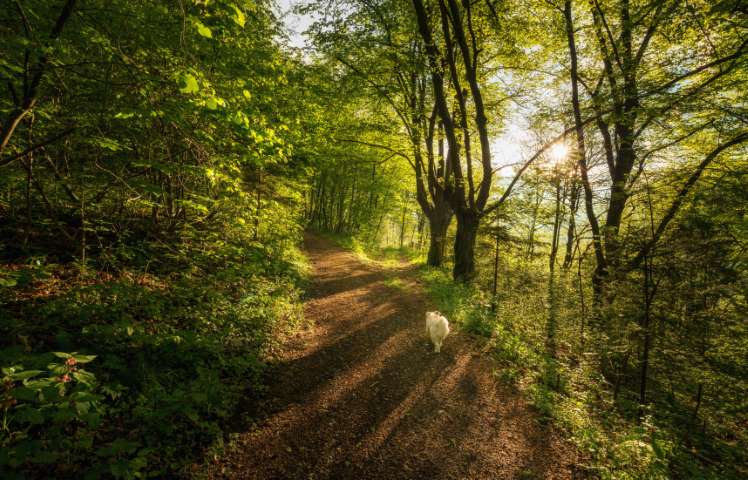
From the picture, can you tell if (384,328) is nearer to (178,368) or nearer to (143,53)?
(178,368)

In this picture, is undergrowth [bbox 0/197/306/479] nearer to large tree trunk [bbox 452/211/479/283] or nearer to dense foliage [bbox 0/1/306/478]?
dense foliage [bbox 0/1/306/478]

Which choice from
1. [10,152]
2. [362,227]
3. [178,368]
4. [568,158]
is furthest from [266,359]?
[362,227]

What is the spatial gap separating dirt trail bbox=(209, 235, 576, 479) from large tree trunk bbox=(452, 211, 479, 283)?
477 centimetres

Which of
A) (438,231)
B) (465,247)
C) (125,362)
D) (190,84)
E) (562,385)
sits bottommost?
(562,385)

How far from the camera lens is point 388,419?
414 cm

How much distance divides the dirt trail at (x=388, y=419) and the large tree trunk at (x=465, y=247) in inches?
188

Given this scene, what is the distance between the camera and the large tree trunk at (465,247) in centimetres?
1091

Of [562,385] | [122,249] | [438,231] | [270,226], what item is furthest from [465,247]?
[122,249]

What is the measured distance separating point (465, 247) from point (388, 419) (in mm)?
8079

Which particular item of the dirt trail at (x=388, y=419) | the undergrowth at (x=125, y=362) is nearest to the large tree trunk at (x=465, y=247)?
the dirt trail at (x=388, y=419)

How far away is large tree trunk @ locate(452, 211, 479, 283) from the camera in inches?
430

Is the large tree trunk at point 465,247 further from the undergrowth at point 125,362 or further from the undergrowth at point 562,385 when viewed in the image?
the undergrowth at point 125,362

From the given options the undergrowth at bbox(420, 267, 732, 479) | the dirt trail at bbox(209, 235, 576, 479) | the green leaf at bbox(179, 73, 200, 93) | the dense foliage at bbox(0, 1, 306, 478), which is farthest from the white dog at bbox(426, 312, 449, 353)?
the green leaf at bbox(179, 73, 200, 93)

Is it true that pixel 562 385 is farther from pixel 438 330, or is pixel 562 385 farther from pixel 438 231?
pixel 438 231
